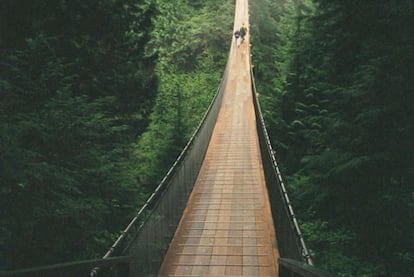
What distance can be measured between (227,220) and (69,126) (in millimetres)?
4051

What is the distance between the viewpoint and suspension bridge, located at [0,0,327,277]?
522cm

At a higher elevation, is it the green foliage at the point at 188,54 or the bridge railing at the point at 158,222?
the green foliage at the point at 188,54

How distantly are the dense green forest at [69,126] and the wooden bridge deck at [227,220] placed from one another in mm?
1162

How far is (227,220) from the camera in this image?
31.2 feet

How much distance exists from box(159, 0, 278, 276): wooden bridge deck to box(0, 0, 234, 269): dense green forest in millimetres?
1162

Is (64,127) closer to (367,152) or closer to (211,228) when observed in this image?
(211,228)

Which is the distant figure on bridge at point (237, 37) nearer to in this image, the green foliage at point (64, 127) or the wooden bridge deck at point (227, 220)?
the wooden bridge deck at point (227, 220)

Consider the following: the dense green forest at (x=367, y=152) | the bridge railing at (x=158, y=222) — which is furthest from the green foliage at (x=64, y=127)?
the dense green forest at (x=367, y=152)

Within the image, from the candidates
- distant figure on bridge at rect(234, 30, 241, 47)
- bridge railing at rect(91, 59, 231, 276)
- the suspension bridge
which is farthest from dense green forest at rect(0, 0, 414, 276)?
distant figure on bridge at rect(234, 30, 241, 47)

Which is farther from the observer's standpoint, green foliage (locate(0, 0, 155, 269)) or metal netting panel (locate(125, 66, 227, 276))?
metal netting panel (locate(125, 66, 227, 276))

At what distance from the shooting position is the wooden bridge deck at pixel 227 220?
735 centimetres

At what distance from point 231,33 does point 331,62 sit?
22269mm

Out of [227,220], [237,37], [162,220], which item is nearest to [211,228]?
[227,220]

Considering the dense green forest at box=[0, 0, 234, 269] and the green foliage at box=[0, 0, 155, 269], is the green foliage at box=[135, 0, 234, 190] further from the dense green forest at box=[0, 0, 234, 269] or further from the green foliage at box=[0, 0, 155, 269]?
the green foliage at box=[0, 0, 155, 269]
